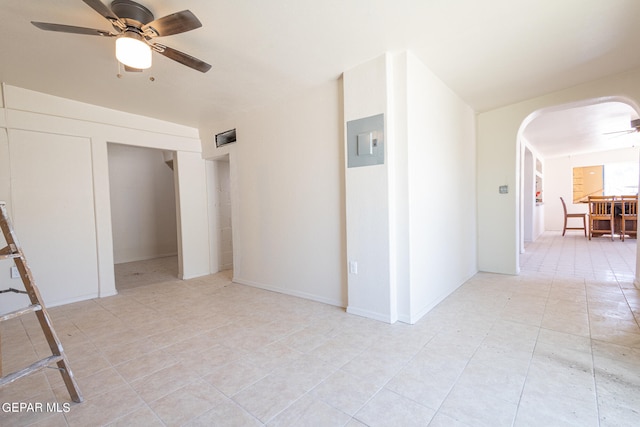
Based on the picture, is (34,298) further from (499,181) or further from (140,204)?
(140,204)

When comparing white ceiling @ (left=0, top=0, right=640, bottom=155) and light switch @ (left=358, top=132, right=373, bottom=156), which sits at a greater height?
white ceiling @ (left=0, top=0, right=640, bottom=155)

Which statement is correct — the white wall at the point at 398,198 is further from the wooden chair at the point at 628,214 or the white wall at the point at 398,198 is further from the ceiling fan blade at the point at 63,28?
the wooden chair at the point at 628,214

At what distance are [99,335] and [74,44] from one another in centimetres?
251

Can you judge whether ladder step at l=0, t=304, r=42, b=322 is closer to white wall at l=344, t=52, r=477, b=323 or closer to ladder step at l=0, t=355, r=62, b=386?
ladder step at l=0, t=355, r=62, b=386

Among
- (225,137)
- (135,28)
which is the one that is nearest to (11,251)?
(135,28)

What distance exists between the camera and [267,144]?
3.68 m

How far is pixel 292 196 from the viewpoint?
11.3 feet

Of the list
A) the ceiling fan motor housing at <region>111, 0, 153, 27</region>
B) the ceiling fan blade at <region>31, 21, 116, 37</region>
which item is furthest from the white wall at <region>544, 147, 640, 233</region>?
the ceiling fan blade at <region>31, 21, 116, 37</region>

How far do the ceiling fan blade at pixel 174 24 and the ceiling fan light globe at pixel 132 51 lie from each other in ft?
0.37

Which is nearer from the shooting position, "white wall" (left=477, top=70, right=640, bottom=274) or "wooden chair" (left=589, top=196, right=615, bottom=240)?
"white wall" (left=477, top=70, right=640, bottom=274)

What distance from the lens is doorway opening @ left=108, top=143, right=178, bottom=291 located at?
20.4ft

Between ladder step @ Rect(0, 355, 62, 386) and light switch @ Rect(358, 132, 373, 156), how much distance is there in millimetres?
Result: 2602

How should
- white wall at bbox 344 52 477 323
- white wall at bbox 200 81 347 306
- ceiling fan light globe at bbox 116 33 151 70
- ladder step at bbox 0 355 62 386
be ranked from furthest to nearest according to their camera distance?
white wall at bbox 200 81 347 306, white wall at bbox 344 52 477 323, ceiling fan light globe at bbox 116 33 151 70, ladder step at bbox 0 355 62 386

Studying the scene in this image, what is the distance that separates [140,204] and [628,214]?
11.8 meters
